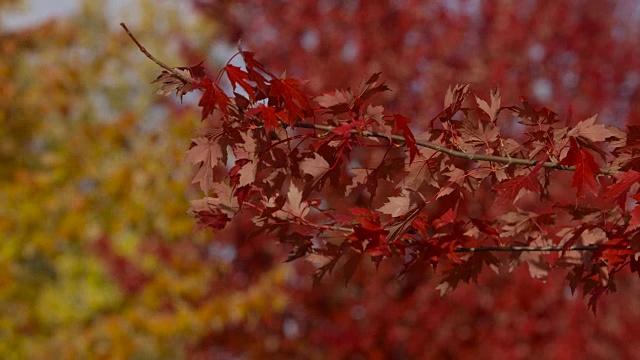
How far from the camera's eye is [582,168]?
2473 millimetres

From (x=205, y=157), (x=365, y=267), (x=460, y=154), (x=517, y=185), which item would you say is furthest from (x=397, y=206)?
(x=365, y=267)

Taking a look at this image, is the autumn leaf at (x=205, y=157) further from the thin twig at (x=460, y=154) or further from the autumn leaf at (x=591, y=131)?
the autumn leaf at (x=591, y=131)

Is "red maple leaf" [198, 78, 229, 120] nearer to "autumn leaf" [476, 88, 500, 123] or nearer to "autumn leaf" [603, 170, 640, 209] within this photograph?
"autumn leaf" [476, 88, 500, 123]

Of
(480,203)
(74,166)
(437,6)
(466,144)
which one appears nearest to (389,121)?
(466,144)

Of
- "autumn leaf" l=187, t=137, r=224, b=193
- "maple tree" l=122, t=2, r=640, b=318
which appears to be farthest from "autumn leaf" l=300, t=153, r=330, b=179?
"autumn leaf" l=187, t=137, r=224, b=193

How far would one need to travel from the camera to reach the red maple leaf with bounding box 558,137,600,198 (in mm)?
2447

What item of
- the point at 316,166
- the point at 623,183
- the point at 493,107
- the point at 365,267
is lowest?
the point at 623,183

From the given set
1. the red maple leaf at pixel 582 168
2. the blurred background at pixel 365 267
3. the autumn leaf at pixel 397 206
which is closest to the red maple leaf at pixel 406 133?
the autumn leaf at pixel 397 206

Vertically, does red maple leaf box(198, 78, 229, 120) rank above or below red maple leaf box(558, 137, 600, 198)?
above

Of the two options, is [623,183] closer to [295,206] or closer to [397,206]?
[397,206]

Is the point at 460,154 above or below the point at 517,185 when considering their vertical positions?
above

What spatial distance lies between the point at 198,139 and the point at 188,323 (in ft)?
25.7

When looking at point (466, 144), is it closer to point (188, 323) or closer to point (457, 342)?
point (457, 342)

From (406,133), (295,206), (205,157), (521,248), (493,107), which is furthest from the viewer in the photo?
(521,248)
